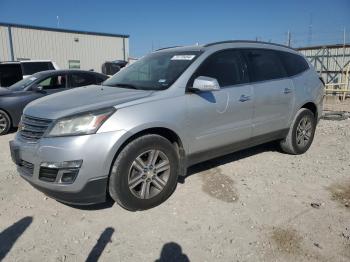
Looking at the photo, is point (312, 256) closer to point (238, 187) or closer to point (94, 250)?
point (238, 187)

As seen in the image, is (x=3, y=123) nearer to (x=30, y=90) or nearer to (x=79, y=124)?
(x=30, y=90)

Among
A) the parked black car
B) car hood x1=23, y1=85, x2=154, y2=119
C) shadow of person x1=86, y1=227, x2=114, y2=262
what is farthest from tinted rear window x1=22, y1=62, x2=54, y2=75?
shadow of person x1=86, y1=227, x2=114, y2=262

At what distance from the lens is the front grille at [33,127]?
3321 millimetres

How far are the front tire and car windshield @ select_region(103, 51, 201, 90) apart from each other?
724 mm

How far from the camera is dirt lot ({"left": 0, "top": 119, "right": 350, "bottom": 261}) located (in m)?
2.90

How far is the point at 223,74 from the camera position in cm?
428

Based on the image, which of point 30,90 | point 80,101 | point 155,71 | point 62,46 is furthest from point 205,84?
point 62,46

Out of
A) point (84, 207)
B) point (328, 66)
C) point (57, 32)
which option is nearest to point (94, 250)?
point (84, 207)

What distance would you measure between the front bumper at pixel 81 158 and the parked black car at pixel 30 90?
474 centimetres

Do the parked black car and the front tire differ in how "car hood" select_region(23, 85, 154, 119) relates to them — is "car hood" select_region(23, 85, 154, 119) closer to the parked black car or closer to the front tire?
the front tire

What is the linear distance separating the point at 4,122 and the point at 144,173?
533 centimetres

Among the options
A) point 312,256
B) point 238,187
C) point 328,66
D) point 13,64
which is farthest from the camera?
point 328,66

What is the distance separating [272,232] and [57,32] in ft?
79.8

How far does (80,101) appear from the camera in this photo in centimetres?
357
